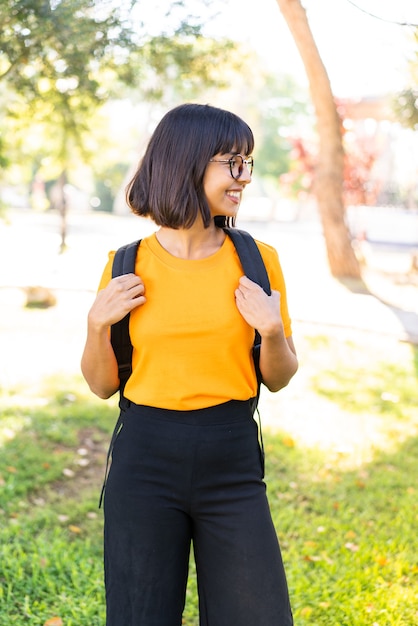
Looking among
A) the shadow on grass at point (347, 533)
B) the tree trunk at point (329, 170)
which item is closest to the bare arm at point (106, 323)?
the shadow on grass at point (347, 533)

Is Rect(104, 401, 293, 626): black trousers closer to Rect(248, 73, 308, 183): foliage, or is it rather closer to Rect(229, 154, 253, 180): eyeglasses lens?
Rect(229, 154, 253, 180): eyeglasses lens

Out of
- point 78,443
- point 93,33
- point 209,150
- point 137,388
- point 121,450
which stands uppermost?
point 93,33

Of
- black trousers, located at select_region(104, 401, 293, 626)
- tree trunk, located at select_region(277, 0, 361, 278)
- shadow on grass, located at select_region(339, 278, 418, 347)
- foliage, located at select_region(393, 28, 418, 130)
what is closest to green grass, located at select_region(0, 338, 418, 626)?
black trousers, located at select_region(104, 401, 293, 626)

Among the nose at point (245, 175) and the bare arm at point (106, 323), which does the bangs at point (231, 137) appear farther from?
the bare arm at point (106, 323)

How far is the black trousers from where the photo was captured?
1918 millimetres

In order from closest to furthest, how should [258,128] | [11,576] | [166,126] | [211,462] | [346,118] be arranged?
[211,462]
[166,126]
[11,576]
[346,118]
[258,128]

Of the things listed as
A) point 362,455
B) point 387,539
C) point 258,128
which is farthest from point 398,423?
point 258,128

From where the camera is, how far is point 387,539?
4.08 m

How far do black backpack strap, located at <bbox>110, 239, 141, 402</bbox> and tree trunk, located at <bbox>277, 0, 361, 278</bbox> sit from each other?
9.52 meters

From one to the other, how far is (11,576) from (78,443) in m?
1.81

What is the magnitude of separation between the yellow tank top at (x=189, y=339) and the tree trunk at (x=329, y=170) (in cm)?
958

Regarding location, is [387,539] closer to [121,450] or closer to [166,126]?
[121,450]

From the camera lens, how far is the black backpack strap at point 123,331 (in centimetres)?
208

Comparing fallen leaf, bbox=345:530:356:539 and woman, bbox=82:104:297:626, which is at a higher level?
woman, bbox=82:104:297:626
